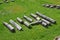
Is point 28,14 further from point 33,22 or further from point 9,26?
point 9,26

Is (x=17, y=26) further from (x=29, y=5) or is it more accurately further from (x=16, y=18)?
(x=29, y=5)

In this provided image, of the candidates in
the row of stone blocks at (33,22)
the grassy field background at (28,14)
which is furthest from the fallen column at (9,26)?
the grassy field background at (28,14)

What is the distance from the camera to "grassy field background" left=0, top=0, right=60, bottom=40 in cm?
2392

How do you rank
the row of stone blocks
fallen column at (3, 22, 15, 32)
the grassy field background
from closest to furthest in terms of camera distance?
the grassy field background < fallen column at (3, 22, 15, 32) < the row of stone blocks

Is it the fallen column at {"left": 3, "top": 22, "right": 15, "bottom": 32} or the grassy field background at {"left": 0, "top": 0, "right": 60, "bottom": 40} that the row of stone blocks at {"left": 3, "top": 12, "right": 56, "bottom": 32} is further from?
the grassy field background at {"left": 0, "top": 0, "right": 60, "bottom": 40}

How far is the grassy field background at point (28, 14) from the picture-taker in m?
23.9

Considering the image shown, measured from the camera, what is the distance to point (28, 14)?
99.5 ft

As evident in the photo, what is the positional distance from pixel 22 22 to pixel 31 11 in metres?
4.65

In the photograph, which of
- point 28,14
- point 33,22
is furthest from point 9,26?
point 28,14

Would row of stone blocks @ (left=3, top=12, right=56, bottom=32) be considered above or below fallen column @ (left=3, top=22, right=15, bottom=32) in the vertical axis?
above

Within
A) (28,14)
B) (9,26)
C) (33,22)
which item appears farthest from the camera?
(28,14)

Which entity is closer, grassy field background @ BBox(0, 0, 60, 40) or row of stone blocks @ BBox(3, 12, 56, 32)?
grassy field background @ BBox(0, 0, 60, 40)

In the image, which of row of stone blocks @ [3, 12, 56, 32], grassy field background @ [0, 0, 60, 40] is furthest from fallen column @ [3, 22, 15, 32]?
grassy field background @ [0, 0, 60, 40]

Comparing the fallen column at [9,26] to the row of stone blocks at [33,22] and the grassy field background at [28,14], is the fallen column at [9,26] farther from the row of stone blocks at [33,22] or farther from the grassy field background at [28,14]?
the grassy field background at [28,14]
